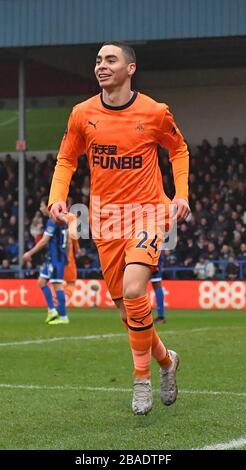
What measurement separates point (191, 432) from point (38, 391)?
7.89 feet

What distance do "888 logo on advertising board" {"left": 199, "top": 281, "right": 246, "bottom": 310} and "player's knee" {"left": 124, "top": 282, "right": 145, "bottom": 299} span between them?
1703 centimetres

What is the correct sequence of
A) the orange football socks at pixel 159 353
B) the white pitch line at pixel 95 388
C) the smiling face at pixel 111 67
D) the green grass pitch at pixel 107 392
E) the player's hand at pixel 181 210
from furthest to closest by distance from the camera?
the white pitch line at pixel 95 388 < the orange football socks at pixel 159 353 < the smiling face at pixel 111 67 < the player's hand at pixel 181 210 < the green grass pitch at pixel 107 392

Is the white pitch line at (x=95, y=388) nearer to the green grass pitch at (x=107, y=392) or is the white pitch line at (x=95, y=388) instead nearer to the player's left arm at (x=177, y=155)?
the green grass pitch at (x=107, y=392)

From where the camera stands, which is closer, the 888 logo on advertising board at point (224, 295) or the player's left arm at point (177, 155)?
the player's left arm at point (177, 155)

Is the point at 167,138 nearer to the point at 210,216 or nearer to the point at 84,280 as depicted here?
the point at 84,280

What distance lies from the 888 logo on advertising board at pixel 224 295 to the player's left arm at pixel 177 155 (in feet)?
53.7

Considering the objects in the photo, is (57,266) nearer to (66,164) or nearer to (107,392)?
(107,392)

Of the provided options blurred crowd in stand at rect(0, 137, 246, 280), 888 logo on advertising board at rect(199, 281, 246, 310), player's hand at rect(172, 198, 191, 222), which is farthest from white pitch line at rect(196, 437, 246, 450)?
blurred crowd in stand at rect(0, 137, 246, 280)

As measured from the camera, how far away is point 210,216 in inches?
1151

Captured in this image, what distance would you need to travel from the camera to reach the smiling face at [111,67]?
7250mm

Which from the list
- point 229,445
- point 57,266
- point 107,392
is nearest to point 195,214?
point 57,266

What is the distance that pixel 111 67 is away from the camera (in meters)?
7.25

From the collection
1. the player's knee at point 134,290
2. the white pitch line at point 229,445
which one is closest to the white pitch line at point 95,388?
the player's knee at point 134,290

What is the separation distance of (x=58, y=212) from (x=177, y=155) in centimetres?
106
